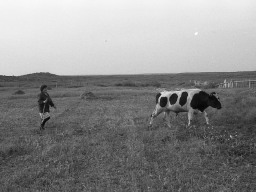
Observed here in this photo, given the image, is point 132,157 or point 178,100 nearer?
point 132,157

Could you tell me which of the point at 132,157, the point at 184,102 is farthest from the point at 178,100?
the point at 132,157

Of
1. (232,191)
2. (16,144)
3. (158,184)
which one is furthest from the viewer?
(16,144)

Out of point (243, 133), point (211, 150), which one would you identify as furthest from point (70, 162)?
point (243, 133)

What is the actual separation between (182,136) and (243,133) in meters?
2.32

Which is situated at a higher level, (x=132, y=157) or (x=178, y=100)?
(x=178, y=100)

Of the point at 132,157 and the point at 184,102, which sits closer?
the point at 132,157

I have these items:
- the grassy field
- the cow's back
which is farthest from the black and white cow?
the grassy field

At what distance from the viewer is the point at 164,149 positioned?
29.9 ft

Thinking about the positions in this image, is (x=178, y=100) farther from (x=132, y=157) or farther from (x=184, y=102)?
(x=132, y=157)

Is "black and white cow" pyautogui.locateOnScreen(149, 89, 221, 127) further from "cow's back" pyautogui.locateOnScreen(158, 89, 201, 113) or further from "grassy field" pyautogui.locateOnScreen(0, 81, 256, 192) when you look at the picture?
"grassy field" pyautogui.locateOnScreen(0, 81, 256, 192)

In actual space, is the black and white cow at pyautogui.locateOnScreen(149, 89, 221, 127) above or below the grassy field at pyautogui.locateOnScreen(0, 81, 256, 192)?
above

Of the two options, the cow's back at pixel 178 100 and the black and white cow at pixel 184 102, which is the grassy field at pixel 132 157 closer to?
the black and white cow at pixel 184 102

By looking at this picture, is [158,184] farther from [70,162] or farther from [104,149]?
[104,149]

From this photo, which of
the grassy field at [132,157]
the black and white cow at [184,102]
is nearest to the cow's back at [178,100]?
the black and white cow at [184,102]
